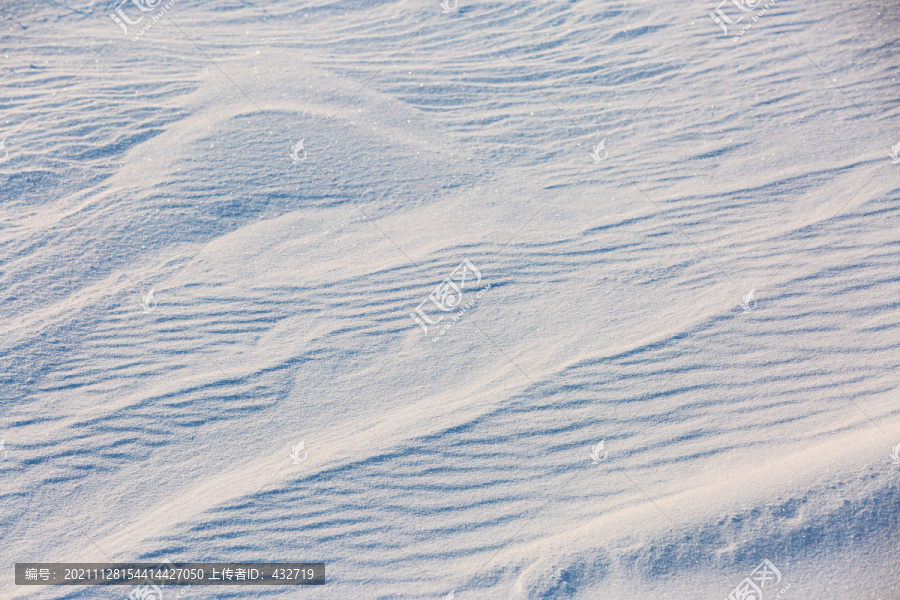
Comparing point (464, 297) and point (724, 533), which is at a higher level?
point (464, 297)

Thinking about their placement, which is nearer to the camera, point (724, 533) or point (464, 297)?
point (724, 533)

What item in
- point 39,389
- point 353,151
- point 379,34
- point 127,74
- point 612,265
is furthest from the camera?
point 379,34

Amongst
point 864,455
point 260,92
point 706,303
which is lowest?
point 864,455

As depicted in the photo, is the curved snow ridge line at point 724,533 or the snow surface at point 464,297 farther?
the snow surface at point 464,297

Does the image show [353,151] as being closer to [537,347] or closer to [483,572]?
[537,347]

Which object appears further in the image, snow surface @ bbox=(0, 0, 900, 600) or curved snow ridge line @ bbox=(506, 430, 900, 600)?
snow surface @ bbox=(0, 0, 900, 600)

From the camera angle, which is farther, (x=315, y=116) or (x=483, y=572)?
(x=315, y=116)

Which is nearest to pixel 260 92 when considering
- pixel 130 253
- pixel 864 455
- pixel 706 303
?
pixel 130 253

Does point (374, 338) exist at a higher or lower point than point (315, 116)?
lower
